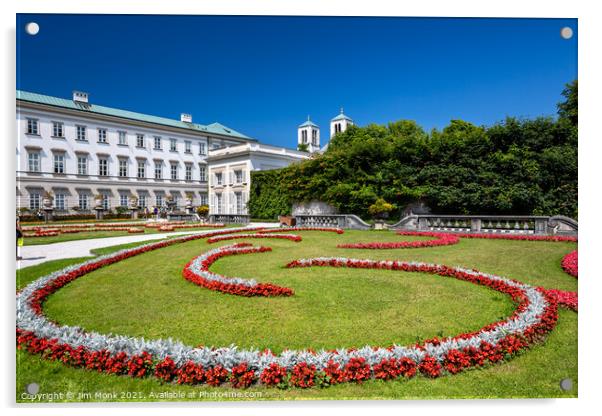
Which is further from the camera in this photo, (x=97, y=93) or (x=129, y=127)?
(x=129, y=127)

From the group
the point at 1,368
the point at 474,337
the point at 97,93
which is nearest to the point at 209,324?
the point at 1,368

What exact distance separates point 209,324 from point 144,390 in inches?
34.8

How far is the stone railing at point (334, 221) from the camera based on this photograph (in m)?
13.9

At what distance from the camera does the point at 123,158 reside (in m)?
11.3

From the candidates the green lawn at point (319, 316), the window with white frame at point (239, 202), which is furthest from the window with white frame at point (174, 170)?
the green lawn at point (319, 316)

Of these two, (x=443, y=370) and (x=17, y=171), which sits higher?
(x=17, y=171)

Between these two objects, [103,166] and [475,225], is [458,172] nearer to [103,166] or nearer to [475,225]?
[475,225]

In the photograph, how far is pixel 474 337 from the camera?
2609 mm

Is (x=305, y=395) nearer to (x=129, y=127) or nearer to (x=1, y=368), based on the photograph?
(x=1, y=368)

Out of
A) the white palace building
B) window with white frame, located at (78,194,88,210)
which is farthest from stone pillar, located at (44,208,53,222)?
window with white frame, located at (78,194,88,210)

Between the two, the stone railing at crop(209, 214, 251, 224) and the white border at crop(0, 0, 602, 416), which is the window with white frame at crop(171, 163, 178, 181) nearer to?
the stone railing at crop(209, 214, 251, 224)

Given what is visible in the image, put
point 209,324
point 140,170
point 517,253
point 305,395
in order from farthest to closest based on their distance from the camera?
point 140,170
point 517,253
point 209,324
point 305,395

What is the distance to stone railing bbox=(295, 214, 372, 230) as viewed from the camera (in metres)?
13.9

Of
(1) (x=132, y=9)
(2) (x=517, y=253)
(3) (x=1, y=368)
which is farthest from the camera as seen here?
(2) (x=517, y=253)
